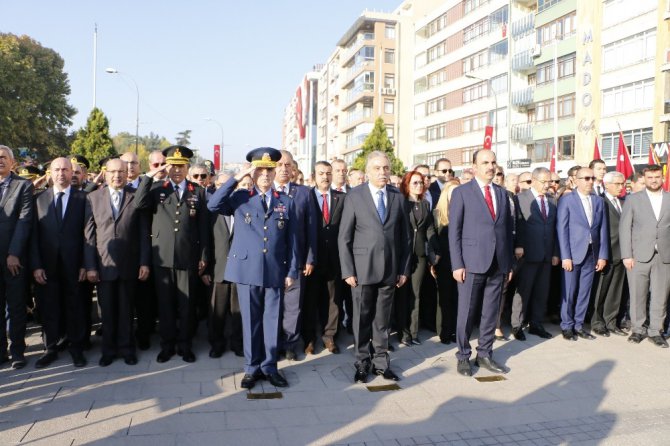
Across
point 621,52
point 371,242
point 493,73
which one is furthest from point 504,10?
point 371,242

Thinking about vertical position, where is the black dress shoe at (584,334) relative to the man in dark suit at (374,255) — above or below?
below

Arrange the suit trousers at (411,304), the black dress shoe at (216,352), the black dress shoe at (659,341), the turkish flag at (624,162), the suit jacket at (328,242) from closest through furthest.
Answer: the black dress shoe at (216,352)
the suit jacket at (328,242)
the suit trousers at (411,304)
the black dress shoe at (659,341)
the turkish flag at (624,162)

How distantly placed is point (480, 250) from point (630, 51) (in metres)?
30.0

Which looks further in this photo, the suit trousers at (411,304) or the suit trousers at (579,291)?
the suit trousers at (579,291)

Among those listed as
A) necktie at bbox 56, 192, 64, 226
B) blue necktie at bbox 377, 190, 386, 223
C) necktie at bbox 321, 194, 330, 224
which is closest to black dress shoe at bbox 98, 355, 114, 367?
necktie at bbox 56, 192, 64, 226

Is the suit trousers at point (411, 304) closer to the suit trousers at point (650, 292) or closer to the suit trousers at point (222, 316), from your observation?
the suit trousers at point (222, 316)

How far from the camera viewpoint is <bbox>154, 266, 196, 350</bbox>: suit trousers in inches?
260

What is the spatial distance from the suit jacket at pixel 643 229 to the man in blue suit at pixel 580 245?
0.25 m

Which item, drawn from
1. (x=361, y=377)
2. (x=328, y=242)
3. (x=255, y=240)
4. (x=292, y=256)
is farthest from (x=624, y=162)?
(x=255, y=240)

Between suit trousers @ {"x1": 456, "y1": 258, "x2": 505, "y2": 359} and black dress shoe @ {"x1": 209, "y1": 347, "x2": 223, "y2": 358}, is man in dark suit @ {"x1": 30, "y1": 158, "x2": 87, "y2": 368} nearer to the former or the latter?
black dress shoe @ {"x1": 209, "y1": 347, "x2": 223, "y2": 358}

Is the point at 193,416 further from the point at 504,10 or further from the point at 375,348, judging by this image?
the point at 504,10

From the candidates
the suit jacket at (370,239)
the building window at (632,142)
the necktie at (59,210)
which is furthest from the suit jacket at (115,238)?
the building window at (632,142)

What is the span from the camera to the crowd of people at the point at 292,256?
19.2 feet

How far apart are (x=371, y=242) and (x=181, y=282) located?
2.25 metres
